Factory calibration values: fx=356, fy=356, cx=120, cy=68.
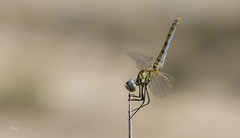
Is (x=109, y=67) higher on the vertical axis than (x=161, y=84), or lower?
higher

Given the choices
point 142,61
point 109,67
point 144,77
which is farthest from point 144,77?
point 109,67

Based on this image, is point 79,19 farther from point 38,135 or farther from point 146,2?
point 38,135

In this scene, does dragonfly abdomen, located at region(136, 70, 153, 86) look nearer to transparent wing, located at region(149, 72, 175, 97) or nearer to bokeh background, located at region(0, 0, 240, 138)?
transparent wing, located at region(149, 72, 175, 97)

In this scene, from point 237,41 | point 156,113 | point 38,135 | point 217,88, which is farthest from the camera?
point 237,41

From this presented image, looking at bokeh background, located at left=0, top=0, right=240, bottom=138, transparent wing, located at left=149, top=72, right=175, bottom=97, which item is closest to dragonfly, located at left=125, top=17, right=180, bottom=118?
transparent wing, located at left=149, top=72, right=175, bottom=97

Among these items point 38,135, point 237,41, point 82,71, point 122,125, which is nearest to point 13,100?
point 38,135

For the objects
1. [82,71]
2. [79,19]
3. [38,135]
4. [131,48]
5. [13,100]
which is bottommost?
[38,135]

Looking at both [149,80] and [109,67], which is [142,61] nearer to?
[149,80]
